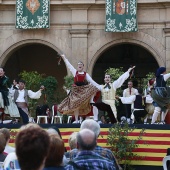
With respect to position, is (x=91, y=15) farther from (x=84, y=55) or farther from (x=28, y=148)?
(x=28, y=148)

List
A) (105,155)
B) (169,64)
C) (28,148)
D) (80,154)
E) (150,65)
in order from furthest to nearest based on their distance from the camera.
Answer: (150,65) → (169,64) → (105,155) → (80,154) → (28,148)

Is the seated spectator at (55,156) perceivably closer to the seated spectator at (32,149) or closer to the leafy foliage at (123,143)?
the seated spectator at (32,149)

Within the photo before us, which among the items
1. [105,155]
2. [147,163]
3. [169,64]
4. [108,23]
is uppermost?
[108,23]

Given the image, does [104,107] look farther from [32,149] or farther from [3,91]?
[32,149]

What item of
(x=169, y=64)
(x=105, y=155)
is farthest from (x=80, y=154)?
(x=169, y=64)

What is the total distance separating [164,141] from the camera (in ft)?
30.1

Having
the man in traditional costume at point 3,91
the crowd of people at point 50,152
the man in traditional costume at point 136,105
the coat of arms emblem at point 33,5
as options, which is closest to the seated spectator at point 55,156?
the crowd of people at point 50,152

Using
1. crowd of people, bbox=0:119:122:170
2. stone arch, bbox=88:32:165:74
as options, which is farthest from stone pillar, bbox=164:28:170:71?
crowd of people, bbox=0:119:122:170

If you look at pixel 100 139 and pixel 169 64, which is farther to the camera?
pixel 169 64

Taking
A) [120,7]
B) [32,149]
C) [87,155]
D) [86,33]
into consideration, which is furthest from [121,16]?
[32,149]

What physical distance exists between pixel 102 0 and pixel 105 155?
15.6 m

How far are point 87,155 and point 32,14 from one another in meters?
16.0

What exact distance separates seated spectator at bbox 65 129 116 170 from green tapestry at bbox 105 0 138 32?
15.3m

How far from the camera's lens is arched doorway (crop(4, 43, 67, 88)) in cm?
2397
